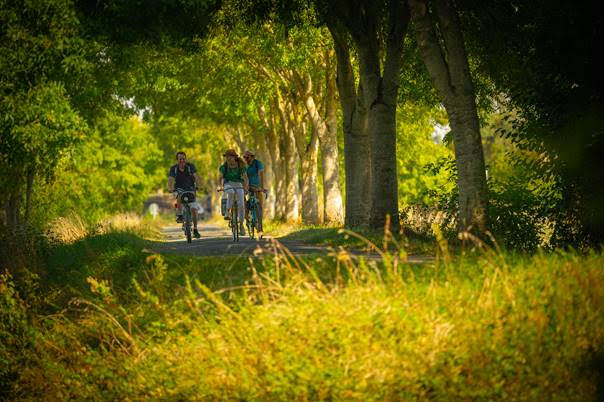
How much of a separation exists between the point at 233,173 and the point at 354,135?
17.4 ft

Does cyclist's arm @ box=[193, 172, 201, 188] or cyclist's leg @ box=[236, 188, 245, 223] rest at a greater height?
cyclist's arm @ box=[193, 172, 201, 188]

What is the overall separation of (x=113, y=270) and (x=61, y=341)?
6072 mm

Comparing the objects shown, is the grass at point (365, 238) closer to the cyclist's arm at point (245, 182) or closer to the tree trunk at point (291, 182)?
the cyclist's arm at point (245, 182)

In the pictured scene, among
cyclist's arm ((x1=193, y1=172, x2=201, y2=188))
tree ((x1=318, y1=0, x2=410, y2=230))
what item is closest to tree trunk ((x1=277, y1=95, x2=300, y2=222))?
cyclist's arm ((x1=193, y1=172, x2=201, y2=188))

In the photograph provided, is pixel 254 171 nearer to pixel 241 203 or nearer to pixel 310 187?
pixel 241 203

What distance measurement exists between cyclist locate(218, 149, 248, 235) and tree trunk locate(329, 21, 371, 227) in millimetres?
4722

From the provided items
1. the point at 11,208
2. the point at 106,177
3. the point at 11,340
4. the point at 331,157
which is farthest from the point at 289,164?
the point at 11,340

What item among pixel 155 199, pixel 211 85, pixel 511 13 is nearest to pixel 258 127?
pixel 211 85

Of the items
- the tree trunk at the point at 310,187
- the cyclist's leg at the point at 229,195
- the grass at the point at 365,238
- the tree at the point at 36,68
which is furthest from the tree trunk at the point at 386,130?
the tree trunk at the point at 310,187

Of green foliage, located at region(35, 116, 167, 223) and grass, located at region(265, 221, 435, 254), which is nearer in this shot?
grass, located at region(265, 221, 435, 254)

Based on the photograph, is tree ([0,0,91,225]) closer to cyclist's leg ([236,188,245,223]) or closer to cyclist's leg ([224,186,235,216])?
cyclist's leg ([224,186,235,216])

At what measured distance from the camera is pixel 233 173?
22250mm

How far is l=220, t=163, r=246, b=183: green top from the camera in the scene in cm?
2223

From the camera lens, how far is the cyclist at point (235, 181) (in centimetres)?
2217
